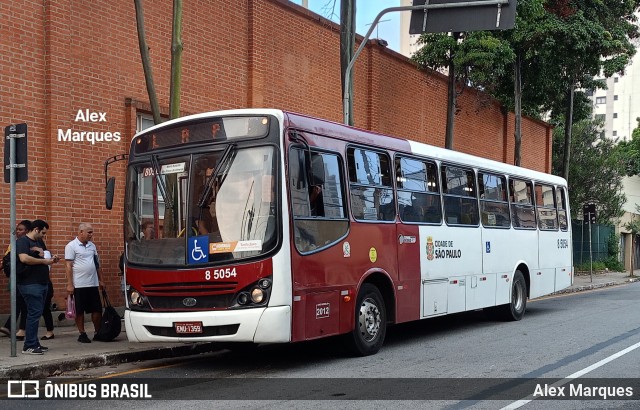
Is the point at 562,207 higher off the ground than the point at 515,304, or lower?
higher

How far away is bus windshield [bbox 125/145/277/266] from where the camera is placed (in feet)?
28.8

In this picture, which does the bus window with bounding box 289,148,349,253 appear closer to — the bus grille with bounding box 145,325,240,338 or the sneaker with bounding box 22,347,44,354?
the bus grille with bounding box 145,325,240,338

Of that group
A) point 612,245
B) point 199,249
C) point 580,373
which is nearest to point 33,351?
point 199,249

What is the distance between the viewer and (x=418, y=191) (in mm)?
11867

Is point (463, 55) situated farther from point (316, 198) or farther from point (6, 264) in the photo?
point (6, 264)

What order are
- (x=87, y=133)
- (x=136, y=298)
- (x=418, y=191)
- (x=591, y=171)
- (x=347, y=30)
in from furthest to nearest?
(x=591, y=171), (x=347, y=30), (x=87, y=133), (x=418, y=191), (x=136, y=298)

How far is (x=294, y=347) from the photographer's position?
11500 mm

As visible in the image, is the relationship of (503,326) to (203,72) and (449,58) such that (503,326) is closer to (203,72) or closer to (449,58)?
(203,72)

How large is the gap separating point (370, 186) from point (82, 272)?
182 inches

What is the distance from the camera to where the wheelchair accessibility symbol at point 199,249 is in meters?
8.86

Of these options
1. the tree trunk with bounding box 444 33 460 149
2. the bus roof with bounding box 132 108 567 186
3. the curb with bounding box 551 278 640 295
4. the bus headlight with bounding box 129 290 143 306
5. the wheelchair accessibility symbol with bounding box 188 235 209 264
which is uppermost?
the tree trunk with bounding box 444 33 460 149

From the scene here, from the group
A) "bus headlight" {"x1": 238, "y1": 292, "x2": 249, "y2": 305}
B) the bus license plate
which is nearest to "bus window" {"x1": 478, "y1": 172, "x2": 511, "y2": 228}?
"bus headlight" {"x1": 238, "y1": 292, "x2": 249, "y2": 305}

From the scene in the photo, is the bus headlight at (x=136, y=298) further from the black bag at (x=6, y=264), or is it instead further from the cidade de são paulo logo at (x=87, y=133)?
the cidade de são paulo logo at (x=87, y=133)

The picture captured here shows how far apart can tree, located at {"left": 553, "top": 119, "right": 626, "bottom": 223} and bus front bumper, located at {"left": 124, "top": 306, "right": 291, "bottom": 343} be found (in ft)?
105
